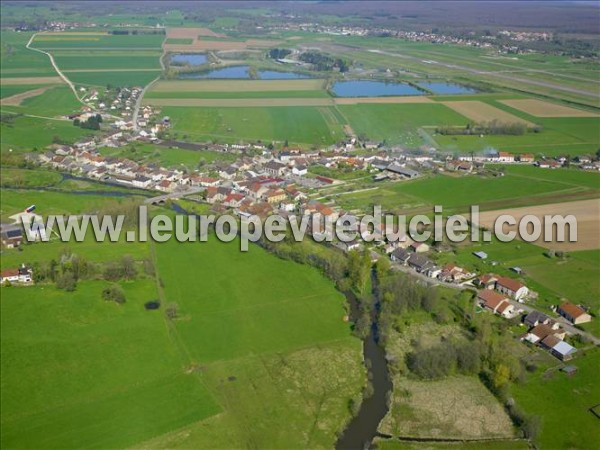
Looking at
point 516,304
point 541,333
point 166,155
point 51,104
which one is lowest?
point 516,304

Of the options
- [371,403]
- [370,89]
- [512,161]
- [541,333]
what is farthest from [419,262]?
[370,89]

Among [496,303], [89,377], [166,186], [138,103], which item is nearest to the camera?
[89,377]

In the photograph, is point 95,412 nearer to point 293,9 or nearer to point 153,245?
point 153,245

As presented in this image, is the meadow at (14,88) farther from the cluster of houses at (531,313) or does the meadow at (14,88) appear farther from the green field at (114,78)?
the cluster of houses at (531,313)

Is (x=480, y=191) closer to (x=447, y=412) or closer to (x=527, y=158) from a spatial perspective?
(x=527, y=158)

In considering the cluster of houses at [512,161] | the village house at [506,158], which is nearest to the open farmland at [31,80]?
the cluster of houses at [512,161]
